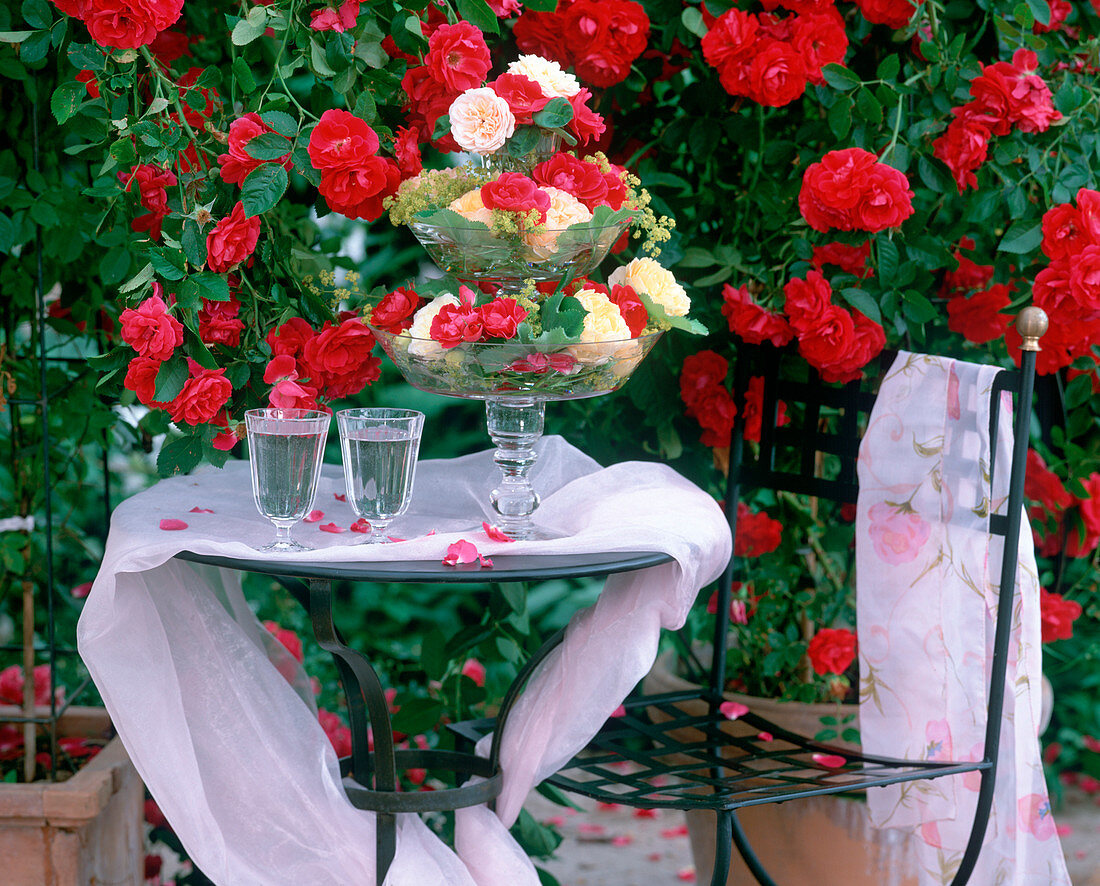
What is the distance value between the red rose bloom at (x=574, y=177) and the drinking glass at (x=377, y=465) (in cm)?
33

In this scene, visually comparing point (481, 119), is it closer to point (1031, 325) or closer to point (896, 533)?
point (1031, 325)

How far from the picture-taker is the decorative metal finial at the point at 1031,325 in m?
1.52

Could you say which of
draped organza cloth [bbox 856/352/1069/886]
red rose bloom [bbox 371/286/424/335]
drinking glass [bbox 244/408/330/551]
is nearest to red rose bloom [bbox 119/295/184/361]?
drinking glass [bbox 244/408/330/551]

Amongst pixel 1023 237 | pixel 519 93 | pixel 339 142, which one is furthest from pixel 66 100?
pixel 1023 237

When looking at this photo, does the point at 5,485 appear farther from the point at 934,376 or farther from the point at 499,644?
the point at 934,376

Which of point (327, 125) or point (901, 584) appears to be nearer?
point (327, 125)

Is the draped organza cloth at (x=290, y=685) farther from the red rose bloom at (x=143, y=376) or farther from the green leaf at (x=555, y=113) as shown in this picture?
the green leaf at (x=555, y=113)

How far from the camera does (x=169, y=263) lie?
1438 millimetres

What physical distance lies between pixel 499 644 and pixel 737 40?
102 cm

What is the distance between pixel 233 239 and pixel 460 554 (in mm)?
464

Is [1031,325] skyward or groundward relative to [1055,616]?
→ skyward

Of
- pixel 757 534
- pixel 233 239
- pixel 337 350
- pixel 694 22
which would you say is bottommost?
pixel 757 534

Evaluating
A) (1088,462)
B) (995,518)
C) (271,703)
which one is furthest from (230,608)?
(1088,462)

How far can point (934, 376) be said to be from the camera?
1698 millimetres
